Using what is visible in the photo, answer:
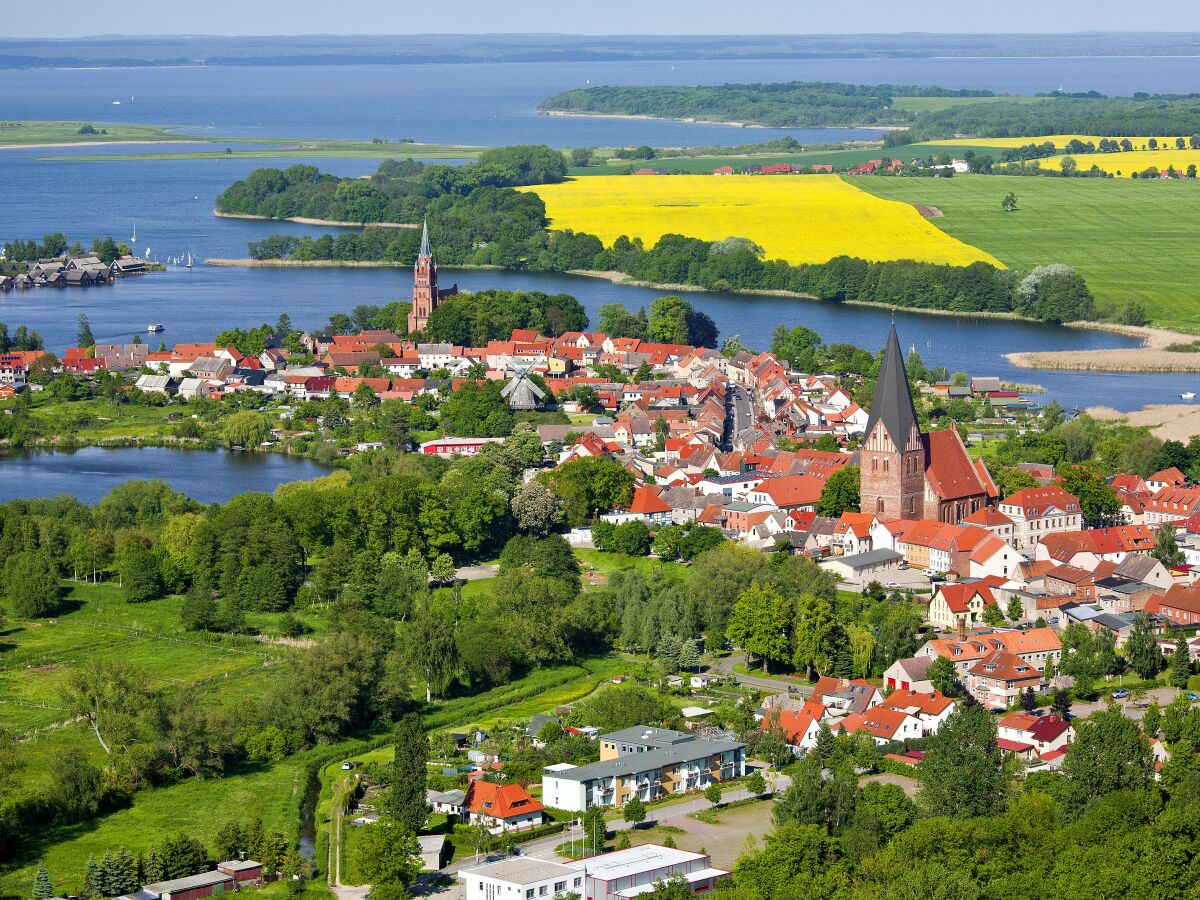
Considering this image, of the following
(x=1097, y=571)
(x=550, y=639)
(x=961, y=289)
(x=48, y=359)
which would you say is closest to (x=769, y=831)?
(x=550, y=639)

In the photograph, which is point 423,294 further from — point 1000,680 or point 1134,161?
point 1134,161

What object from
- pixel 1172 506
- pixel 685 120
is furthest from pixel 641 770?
pixel 685 120

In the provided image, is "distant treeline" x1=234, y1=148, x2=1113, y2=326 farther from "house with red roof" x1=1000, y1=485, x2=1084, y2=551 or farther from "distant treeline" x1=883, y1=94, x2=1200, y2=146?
"distant treeline" x1=883, y1=94, x2=1200, y2=146

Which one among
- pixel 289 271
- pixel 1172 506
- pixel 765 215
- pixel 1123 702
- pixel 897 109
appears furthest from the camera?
pixel 897 109

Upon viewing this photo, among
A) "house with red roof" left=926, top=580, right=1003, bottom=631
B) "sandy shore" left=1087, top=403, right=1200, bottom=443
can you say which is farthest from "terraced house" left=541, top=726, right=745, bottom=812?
"sandy shore" left=1087, top=403, right=1200, bottom=443

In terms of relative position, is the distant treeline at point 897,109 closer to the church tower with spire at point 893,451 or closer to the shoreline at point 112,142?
the shoreline at point 112,142

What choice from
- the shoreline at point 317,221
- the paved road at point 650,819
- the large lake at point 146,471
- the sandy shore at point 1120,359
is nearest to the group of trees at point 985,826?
the paved road at point 650,819
